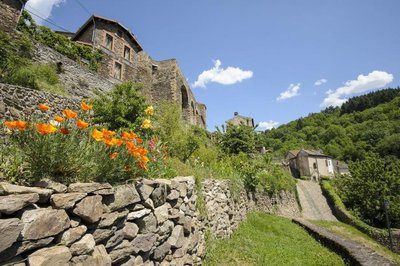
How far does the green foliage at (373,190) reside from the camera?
21.2m

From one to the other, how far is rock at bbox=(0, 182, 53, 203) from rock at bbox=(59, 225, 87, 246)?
0.35 metres

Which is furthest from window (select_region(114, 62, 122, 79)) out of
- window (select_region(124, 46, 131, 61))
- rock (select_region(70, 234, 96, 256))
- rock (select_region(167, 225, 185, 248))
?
rock (select_region(70, 234, 96, 256))

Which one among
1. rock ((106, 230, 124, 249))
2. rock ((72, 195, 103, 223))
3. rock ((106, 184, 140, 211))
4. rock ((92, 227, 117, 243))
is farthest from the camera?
rock ((106, 184, 140, 211))

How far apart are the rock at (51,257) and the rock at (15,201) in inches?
15.0

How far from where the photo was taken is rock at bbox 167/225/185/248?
3883mm

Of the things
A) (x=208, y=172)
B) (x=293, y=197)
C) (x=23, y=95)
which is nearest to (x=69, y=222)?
(x=208, y=172)

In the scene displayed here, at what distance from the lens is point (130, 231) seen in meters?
2.95

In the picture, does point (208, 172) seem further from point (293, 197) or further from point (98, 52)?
point (293, 197)

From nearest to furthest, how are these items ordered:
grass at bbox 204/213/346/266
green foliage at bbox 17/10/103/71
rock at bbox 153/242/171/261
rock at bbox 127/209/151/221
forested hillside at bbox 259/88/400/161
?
rock at bbox 127/209/151/221 < rock at bbox 153/242/171/261 < grass at bbox 204/213/346/266 < green foliage at bbox 17/10/103/71 < forested hillside at bbox 259/88/400/161

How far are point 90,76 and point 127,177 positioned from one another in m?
12.5

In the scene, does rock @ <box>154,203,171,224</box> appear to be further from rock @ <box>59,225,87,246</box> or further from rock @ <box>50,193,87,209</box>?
rock @ <box>50,193,87,209</box>

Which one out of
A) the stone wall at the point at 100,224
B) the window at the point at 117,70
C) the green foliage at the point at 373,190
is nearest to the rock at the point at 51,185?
the stone wall at the point at 100,224

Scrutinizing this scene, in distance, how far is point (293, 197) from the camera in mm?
21531

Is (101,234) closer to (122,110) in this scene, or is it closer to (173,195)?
(173,195)
